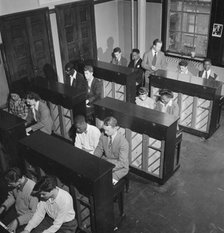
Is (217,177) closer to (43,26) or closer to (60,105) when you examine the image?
(60,105)

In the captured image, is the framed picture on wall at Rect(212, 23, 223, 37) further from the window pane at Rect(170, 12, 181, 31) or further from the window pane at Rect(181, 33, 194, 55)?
the window pane at Rect(170, 12, 181, 31)

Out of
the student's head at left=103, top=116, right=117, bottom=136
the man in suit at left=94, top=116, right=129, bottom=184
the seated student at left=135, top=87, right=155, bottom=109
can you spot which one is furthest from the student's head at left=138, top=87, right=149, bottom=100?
the student's head at left=103, top=116, right=117, bottom=136

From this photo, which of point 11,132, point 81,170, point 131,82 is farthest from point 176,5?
point 81,170

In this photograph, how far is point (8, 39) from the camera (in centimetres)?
647

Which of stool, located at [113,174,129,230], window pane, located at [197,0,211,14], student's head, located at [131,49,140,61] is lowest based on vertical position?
stool, located at [113,174,129,230]

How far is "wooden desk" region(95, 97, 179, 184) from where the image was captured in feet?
15.2

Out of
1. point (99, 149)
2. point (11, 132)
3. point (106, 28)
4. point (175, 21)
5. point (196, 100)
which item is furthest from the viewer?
point (106, 28)

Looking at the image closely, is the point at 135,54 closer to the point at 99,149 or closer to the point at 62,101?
the point at 62,101

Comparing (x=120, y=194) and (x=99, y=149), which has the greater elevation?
(x=99, y=149)

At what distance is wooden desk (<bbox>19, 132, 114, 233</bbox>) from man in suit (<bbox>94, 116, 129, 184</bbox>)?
504mm

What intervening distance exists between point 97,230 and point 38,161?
1.15 meters

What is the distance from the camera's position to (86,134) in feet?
15.6

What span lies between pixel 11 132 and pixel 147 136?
206 cm

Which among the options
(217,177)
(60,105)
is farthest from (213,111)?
(60,105)
